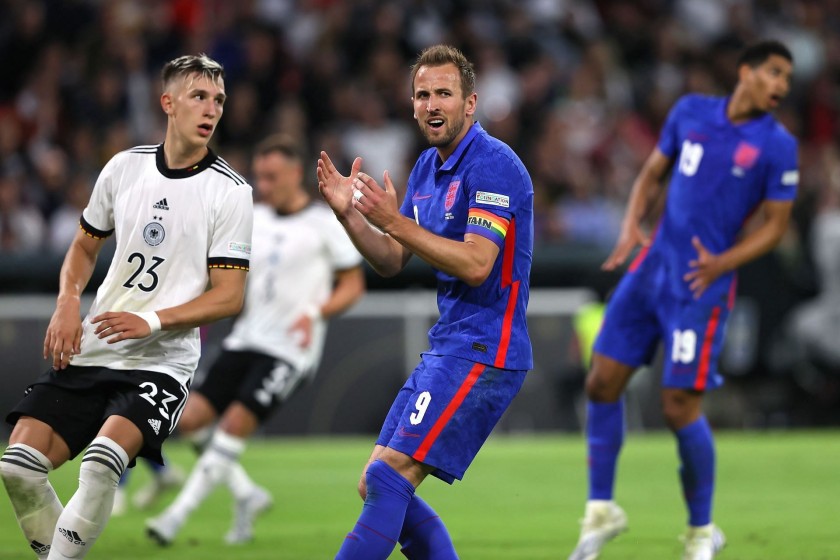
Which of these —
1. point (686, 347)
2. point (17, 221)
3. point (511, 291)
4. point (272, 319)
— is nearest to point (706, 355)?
point (686, 347)

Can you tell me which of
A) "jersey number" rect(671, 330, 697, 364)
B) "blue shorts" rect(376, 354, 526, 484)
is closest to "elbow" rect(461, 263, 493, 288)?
"blue shorts" rect(376, 354, 526, 484)

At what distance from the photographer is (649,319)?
789 centimetres

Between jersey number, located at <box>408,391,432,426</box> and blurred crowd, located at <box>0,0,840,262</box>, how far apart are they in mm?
10191

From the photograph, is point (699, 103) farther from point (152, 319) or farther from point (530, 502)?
point (530, 502)

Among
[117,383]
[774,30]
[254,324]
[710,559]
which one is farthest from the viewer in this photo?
[774,30]

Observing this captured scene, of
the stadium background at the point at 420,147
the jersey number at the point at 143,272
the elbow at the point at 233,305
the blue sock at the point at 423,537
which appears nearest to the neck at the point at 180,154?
the jersey number at the point at 143,272

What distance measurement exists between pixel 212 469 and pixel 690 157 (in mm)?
3784

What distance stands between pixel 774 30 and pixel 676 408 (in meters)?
14.3

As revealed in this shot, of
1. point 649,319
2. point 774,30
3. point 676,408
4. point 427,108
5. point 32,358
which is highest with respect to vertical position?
point 774,30

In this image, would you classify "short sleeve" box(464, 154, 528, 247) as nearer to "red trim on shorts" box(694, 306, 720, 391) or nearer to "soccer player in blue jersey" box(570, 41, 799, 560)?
"soccer player in blue jersey" box(570, 41, 799, 560)

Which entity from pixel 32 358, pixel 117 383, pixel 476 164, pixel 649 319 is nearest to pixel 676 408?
pixel 649 319

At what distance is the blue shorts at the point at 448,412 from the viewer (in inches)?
224

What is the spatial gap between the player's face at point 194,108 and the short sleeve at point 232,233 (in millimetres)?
313

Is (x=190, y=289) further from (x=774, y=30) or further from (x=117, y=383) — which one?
(x=774, y=30)
